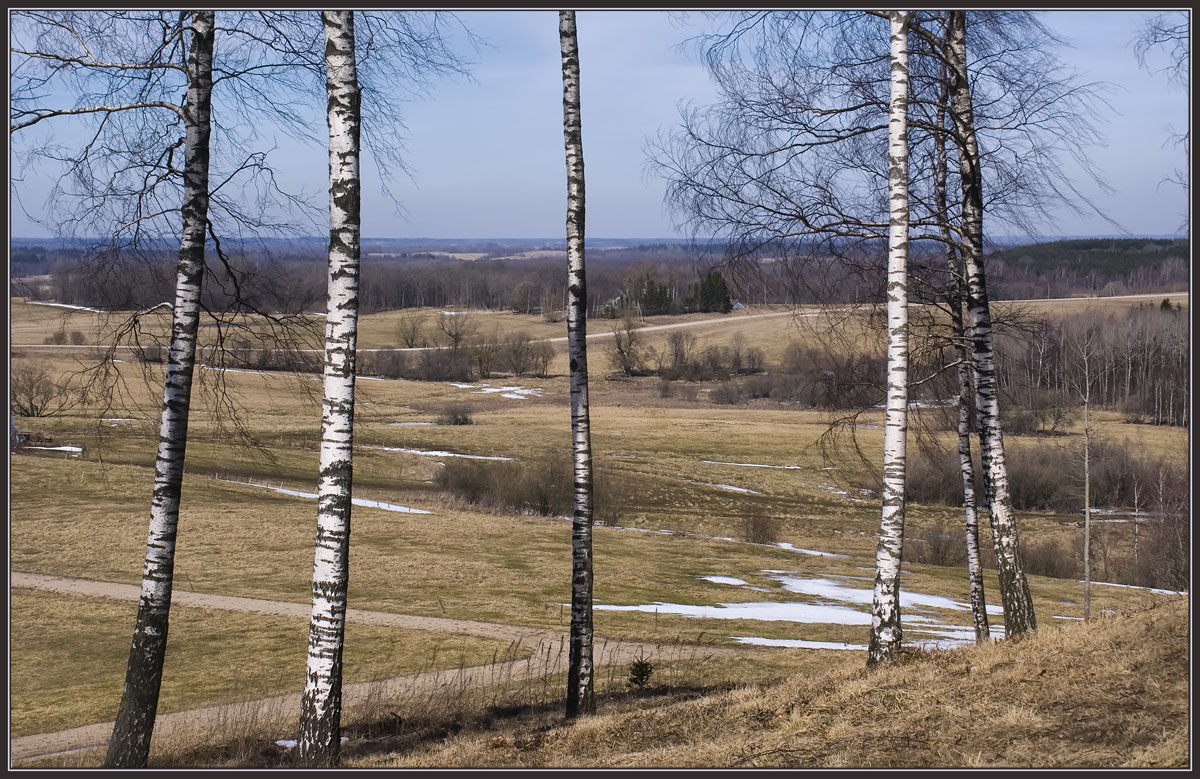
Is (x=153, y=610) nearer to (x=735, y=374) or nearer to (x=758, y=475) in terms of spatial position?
(x=758, y=475)

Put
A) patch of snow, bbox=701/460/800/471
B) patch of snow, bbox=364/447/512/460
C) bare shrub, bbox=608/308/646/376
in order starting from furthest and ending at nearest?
1. bare shrub, bbox=608/308/646/376
2. patch of snow, bbox=701/460/800/471
3. patch of snow, bbox=364/447/512/460

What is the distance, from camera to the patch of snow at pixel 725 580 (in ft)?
96.2

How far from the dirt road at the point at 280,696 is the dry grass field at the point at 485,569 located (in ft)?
2.21

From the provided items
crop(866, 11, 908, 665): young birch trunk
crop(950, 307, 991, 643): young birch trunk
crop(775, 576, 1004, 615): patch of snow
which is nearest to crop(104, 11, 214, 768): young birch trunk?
crop(866, 11, 908, 665): young birch trunk

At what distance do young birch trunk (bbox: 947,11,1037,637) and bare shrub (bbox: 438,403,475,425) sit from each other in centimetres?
6430

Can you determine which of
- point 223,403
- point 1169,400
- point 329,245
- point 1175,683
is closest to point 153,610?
point 223,403

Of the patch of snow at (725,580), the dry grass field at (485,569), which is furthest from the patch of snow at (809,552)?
the patch of snow at (725,580)

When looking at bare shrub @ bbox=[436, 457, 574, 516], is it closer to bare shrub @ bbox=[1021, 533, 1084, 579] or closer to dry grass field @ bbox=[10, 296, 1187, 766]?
dry grass field @ bbox=[10, 296, 1187, 766]

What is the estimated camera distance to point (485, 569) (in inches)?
1119

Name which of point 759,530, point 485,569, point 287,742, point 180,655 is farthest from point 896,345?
point 759,530

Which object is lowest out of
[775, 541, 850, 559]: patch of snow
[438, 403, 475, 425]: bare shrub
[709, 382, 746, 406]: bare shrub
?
[775, 541, 850, 559]: patch of snow

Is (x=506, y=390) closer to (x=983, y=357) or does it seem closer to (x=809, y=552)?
(x=809, y=552)

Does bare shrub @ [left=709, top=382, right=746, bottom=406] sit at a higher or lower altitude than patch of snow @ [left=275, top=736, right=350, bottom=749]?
higher

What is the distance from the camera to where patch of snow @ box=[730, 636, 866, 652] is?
19.7m
